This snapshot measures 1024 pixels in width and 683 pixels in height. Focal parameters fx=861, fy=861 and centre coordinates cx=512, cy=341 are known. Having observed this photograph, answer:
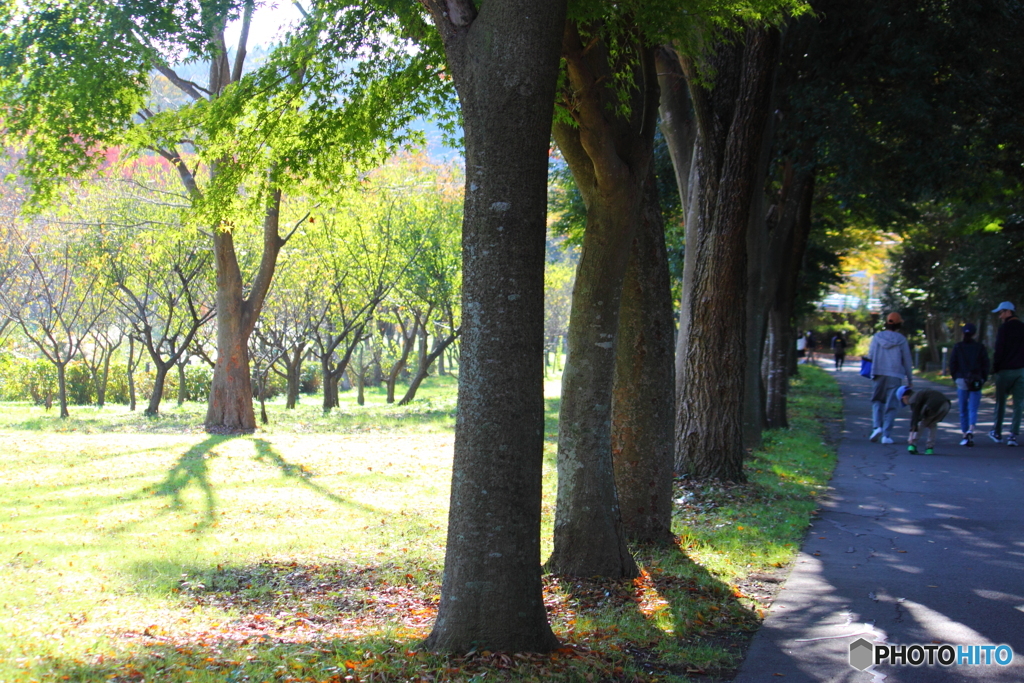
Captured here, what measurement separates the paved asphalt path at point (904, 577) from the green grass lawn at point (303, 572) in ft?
0.95

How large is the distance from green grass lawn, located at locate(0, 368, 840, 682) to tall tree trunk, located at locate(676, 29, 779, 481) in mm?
601

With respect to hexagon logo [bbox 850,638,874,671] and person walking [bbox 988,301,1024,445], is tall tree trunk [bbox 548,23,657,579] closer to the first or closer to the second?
hexagon logo [bbox 850,638,874,671]

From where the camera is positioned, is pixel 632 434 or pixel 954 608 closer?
pixel 954 608

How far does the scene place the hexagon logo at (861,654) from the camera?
4762mm

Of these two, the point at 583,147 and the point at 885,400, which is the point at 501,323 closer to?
the point at 583,147

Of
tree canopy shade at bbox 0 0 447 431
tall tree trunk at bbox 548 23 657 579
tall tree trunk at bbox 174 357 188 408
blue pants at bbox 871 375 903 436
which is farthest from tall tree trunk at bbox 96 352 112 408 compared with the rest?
tall tree trunk at bbox 548 23 657 579

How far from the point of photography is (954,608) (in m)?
5.67

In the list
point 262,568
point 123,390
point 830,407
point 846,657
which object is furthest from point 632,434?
point 123,390

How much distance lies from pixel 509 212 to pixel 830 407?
20791mm

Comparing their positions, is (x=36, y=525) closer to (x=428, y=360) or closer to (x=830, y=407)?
(x=830, y=407)

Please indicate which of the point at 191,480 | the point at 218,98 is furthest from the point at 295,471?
the point at 218,98

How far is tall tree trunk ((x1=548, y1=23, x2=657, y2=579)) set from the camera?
21.0 feet

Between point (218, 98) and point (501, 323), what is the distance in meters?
5.65

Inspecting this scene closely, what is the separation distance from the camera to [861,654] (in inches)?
194
